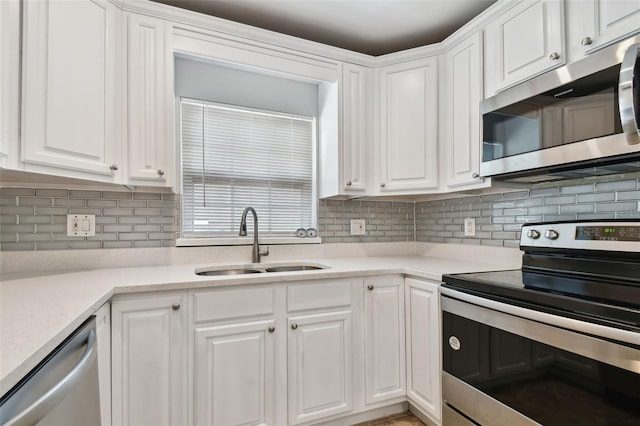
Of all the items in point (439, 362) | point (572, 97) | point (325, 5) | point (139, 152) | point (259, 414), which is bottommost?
point (259, 414)

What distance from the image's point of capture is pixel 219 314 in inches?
60.1

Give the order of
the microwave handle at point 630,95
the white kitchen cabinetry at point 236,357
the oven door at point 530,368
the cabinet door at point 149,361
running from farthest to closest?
the white kitchen cabinetry at point 236,357
the cabinet door at point 149,361
the microwave handle at point 630,95
the oven door at point 530,368

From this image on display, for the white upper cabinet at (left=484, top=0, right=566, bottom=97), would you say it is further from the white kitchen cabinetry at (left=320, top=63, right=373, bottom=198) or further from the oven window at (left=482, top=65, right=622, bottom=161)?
the white kitchen cabinetry at (left=320, top=63, right=373, bottom=198)

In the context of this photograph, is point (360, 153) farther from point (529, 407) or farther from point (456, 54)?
point (529, 407)

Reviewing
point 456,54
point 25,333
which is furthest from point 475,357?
point 456,54

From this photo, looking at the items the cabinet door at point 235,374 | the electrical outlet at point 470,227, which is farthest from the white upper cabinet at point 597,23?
the cabinet door at point 235,374

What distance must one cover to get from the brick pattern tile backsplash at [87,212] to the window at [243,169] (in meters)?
0.17

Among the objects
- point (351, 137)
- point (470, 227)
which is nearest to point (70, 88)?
point (351, 137)

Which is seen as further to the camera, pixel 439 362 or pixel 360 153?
pixel 360 153

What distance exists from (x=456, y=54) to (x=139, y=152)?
75.3 inches

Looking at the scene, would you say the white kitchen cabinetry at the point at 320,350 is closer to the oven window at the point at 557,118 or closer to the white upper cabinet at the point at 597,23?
the oven window at the point at 557,118

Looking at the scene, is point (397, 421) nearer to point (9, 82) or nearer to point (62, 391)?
point (62, 391)

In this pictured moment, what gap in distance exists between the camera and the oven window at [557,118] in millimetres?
1241

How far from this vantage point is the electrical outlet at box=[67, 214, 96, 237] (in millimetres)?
1793
